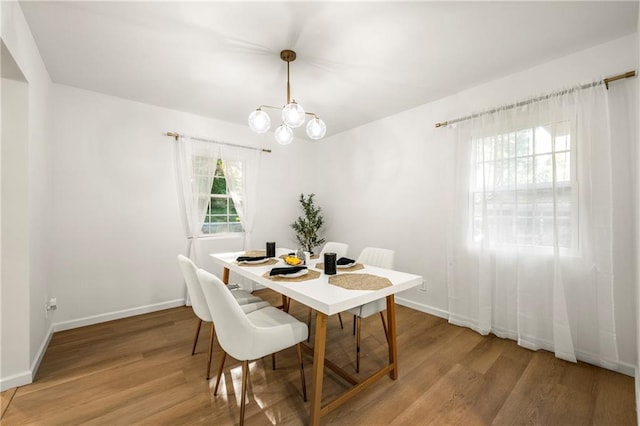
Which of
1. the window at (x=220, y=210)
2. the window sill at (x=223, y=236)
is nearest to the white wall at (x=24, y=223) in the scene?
the window sill at (x=223, y=236)

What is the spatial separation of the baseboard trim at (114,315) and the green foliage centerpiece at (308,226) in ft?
6.47

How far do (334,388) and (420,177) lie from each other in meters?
2.49

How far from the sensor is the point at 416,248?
334cm

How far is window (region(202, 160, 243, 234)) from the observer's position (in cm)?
374

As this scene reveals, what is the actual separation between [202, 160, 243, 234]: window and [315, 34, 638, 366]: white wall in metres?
1.63

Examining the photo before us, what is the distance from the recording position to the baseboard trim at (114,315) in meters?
2.75

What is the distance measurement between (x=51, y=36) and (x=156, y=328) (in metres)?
2.72

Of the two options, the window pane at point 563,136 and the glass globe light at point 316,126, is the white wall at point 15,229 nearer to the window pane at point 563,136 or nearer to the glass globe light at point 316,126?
the glass globe light at point 316,126

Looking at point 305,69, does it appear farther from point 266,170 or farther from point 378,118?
point 266,170

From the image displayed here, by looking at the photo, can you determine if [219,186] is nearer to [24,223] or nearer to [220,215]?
[220,215]

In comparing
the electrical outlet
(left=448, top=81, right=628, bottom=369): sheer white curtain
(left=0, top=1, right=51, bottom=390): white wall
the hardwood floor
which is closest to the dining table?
the hardwood floor

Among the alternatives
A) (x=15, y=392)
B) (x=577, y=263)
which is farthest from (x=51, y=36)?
(x=577, y=263)

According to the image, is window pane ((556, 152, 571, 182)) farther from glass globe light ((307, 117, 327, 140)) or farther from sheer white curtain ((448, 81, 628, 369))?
glass globe light ((307, 117, 327, 140))

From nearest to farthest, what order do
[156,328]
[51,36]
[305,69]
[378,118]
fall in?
1. [51,36]
2. [305,69]
3. [156,328]
4. [378,118]
